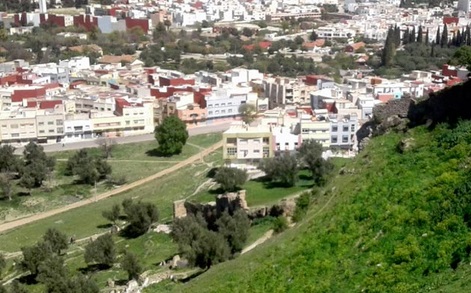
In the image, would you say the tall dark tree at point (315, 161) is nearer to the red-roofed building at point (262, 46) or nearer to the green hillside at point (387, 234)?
the green hillside at point (387, 234)

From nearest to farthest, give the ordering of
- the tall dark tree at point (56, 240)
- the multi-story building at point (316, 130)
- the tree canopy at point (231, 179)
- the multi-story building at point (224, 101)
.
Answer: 1. the tall dark tree at point (56, 240)
2. the tree canopy at point (231, 179)
3. the multi-story building at point (316, 130)
4. the multi-story building at point (224, 101)

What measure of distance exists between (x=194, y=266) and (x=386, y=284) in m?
6.97

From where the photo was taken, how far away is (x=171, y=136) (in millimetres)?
26578

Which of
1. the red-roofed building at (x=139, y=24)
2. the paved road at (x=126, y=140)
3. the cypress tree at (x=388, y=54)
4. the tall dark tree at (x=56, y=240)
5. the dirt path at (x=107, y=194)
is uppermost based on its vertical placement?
the red-roofed building at (x=139, y=24)

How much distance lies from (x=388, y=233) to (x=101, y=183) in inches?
706

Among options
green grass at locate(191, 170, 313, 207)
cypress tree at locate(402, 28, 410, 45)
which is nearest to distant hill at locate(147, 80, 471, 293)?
green grass at locate(191, 170, 313, 207)

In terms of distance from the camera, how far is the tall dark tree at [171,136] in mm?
26594

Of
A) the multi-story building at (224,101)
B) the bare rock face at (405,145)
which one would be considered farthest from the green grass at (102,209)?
the bare rock face at (405,145)

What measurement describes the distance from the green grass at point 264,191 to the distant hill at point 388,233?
8.13 metres

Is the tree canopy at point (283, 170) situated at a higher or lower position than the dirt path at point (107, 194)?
higher

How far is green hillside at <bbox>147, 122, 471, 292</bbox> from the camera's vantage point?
245 inches

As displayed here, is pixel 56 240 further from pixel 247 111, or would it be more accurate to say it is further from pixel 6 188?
pixel 247 111

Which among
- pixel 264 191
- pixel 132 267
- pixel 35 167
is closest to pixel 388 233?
pixel 132 267

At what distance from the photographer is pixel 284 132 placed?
2488 centimetres
